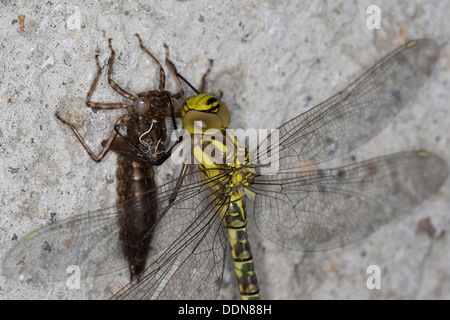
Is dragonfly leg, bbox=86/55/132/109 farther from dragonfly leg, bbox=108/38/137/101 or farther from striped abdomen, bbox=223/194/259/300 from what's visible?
striped abdomen, bbox=223/194/259/300

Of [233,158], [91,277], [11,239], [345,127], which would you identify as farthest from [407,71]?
[11,239]

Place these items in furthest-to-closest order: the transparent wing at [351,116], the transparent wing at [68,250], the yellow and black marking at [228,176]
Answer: the transparent wing at [351,116] < the yellow and black marking at [228,176] < the transparent wing at [68,250]

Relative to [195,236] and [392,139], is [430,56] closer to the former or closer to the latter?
[392,139]

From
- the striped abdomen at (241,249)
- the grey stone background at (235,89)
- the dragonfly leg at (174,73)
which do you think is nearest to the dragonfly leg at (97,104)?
the grey stone background at (235,89)

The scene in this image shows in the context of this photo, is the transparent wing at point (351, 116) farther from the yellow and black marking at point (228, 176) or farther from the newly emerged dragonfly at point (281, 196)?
the yellow and black marking at point (228, 176)

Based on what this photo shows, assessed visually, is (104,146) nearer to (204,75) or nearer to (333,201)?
(204,75)

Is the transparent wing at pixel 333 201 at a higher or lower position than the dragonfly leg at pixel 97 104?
lower
